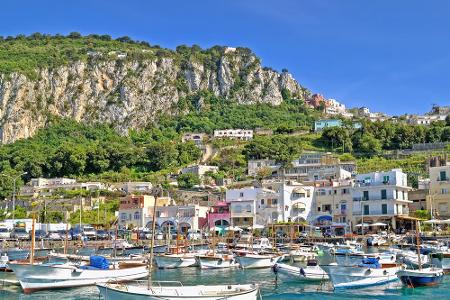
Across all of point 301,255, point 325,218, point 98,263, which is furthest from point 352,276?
point 325,218

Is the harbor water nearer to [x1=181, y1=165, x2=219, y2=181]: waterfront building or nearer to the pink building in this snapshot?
the pink building

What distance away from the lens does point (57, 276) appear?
33.1 meters

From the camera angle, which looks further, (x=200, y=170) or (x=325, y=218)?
(x=200, y=170)

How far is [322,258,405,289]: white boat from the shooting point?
32375mm

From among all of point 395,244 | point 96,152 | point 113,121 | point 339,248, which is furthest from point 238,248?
point 113,121

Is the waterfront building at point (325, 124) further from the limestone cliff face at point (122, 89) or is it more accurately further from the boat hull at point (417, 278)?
the boat hull at point (417, 278)

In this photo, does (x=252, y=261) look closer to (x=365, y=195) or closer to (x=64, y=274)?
(x=64, y=274)

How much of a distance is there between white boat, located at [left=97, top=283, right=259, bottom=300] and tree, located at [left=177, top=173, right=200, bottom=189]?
71.7 m

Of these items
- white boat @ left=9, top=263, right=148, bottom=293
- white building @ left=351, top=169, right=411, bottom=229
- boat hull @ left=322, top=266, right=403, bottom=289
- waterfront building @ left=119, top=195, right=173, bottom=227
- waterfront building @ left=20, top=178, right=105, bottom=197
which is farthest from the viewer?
waterfront building @ left=20, top=178, right=105, bottom=197

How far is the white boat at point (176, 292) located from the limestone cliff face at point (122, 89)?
415 feet

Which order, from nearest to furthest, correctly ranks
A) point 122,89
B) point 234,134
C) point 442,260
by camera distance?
point 442,260, point 234,134, point 122,89

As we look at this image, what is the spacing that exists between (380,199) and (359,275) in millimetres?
38172

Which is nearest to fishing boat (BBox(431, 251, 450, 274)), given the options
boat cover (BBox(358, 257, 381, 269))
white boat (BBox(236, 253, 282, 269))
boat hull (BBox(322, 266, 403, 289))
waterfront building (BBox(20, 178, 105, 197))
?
boat cover (BBox(358, 257, 381, 269))

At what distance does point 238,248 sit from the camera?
174ft
